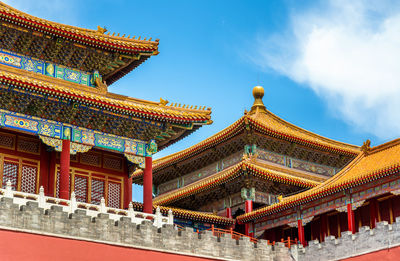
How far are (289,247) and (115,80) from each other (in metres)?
11.0

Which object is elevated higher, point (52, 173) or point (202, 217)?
point (52, 173)

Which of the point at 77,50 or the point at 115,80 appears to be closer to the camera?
the point at 77,50

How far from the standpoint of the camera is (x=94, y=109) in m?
27.2

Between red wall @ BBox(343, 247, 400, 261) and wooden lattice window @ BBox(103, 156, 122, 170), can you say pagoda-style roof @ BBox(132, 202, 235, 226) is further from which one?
red wall @ BBox(343, 247, 400, 261)

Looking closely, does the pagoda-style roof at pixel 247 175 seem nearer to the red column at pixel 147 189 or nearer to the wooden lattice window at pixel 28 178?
the red column at pixel 147 189

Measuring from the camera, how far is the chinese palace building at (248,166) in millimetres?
35094

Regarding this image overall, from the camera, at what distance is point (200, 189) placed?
3653 cm

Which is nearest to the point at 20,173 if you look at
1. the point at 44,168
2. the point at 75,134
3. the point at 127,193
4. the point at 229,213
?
the point at 44,168

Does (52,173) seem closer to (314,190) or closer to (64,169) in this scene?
(64,169)

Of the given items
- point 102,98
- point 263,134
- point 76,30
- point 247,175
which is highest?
point 76,30

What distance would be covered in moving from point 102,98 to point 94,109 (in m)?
0.54

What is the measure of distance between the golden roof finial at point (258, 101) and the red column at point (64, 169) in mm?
16187

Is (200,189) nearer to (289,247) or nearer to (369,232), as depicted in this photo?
(289,247)

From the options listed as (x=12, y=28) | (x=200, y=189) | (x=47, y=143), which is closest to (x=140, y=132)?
(x=47, y=143)
